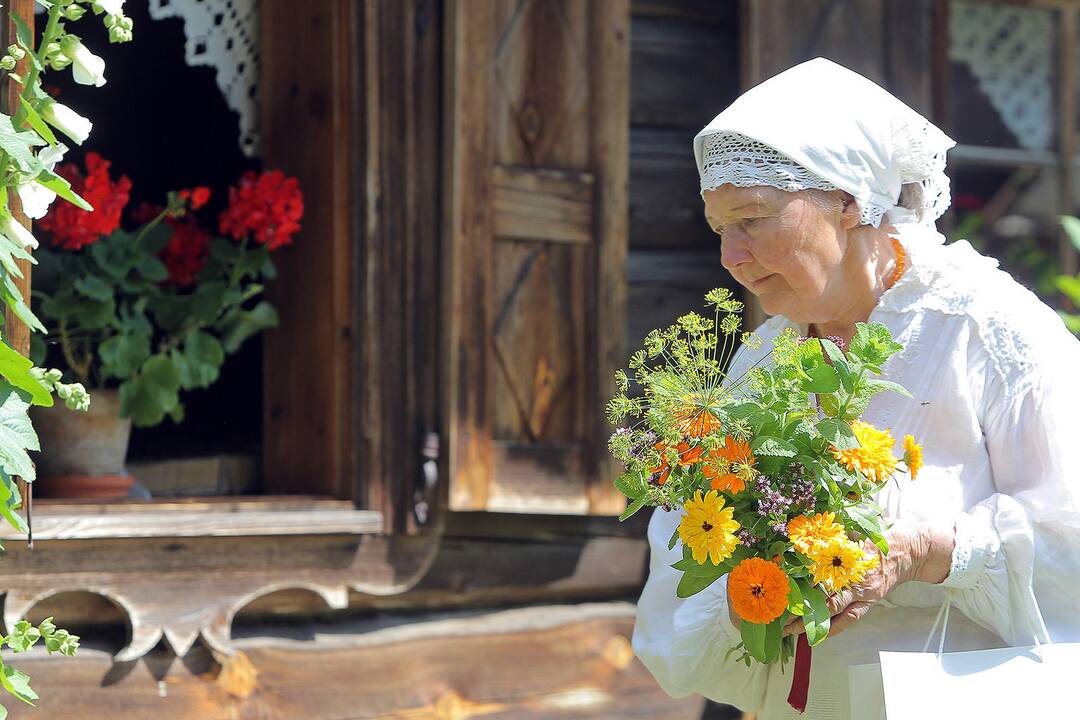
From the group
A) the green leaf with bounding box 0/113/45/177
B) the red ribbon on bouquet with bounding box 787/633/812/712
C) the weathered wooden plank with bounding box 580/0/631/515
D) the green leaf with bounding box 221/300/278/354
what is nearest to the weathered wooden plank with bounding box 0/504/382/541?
the green leaf with bounding box 221/300/278/354

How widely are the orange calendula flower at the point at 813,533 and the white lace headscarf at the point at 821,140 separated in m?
0.49

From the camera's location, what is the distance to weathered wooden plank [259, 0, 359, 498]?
338cm

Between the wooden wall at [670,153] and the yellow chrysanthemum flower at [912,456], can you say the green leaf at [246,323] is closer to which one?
the wooden wall at [670,153]

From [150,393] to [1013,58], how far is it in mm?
3176

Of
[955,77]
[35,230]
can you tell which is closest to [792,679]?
[35,230]

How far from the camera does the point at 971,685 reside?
72.9 inches

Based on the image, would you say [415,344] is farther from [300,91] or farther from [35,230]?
[35,230]

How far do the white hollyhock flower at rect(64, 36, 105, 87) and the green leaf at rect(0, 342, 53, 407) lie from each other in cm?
39

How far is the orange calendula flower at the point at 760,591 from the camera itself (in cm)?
176

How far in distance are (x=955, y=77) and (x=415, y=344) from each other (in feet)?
7.92

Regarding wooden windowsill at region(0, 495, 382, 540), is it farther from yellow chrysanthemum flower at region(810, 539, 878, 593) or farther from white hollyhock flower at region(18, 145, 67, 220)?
yellow chrysanthemum flower at region(810, 539, 878, 593)

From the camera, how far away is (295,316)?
3.54 m

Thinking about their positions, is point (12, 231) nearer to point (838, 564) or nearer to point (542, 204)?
point (838, 564)

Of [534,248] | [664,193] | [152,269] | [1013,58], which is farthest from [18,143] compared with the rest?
[1013,58]
